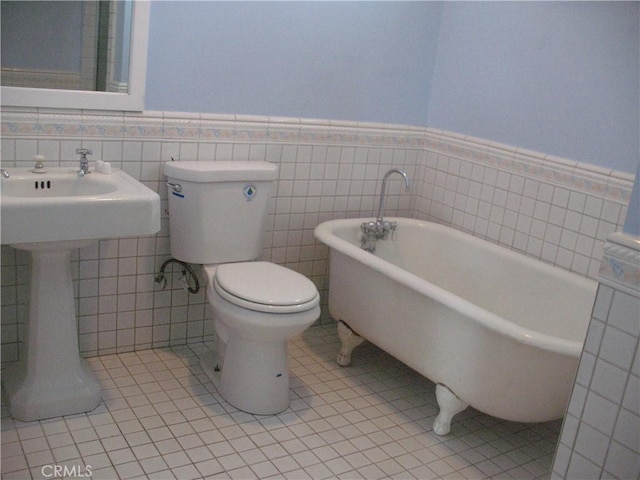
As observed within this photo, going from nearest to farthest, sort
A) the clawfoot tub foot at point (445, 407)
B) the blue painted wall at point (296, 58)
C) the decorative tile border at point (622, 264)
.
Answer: the decorative tile border at point (622, 264) < the clawfoot tub foot at point (445, 407) < the blue painted wall at point (296, 58)

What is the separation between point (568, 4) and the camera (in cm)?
287

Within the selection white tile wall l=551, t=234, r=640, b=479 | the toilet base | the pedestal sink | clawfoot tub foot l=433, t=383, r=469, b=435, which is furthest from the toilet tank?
white tile wall l=551, t=234, r=640, b=479

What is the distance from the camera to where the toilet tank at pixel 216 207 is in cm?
281

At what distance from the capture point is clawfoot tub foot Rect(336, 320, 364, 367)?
3113 millimetres

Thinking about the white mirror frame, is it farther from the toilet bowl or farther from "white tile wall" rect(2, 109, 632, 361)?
the toilet bowl

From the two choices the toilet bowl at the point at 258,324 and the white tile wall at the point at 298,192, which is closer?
the toilet bowl at the point at 258,324

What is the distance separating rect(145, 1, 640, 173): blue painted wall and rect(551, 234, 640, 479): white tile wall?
3.89 feet

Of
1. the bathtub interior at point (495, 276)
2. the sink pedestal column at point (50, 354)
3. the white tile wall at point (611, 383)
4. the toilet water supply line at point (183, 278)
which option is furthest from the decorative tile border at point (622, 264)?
the toilet water supply line at point (183, 278)

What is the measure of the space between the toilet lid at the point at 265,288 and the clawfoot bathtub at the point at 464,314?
34cm

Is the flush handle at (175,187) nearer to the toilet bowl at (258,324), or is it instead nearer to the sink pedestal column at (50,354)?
the toilet bowl at (258,324)

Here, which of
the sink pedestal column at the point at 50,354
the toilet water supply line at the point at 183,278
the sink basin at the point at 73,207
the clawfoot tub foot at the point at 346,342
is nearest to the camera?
the sink basin at the point at 73,207

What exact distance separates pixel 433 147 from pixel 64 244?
1988 millimetres

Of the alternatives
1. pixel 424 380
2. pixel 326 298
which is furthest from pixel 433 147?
pixel 424 380

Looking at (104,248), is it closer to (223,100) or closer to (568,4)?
(223,100)
